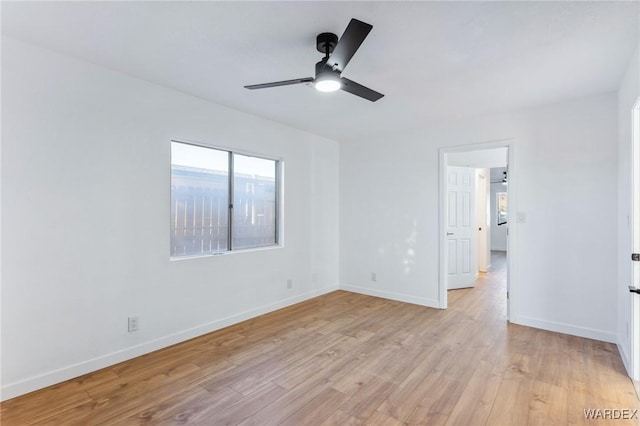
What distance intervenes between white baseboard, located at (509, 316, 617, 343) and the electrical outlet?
4.05m

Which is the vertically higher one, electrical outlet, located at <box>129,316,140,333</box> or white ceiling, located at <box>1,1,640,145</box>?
white ceiling, located at <box>1,1,640,145</box>

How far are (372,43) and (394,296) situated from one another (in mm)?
3552

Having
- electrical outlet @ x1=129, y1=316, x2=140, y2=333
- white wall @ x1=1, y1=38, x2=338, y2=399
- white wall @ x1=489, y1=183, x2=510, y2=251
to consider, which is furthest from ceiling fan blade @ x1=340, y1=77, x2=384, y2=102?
white wall @ x1=489, y1=183, x2=510, y2=251

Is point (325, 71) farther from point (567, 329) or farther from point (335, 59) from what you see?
point (567, 329)

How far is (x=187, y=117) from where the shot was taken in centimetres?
314

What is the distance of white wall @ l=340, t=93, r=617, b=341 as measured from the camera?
3.10 metres

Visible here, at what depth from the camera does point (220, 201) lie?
3.55 meters

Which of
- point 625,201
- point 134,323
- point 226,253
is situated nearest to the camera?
point 625,201

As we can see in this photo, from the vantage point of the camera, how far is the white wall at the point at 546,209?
310cm

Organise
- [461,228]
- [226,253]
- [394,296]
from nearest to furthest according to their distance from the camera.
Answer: [226,253]
[394,296]
[461,228]

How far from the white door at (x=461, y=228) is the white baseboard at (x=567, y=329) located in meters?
1.62

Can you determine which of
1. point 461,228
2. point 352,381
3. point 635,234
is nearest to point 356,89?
point 352,381

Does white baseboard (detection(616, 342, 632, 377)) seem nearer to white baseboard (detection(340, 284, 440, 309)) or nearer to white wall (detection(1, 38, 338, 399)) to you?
white baseboard (detection(340, 284, 440, 309))

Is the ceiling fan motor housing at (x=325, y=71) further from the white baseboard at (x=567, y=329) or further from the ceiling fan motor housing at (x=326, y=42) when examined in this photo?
the white baseboard at (x=567, y=329)
